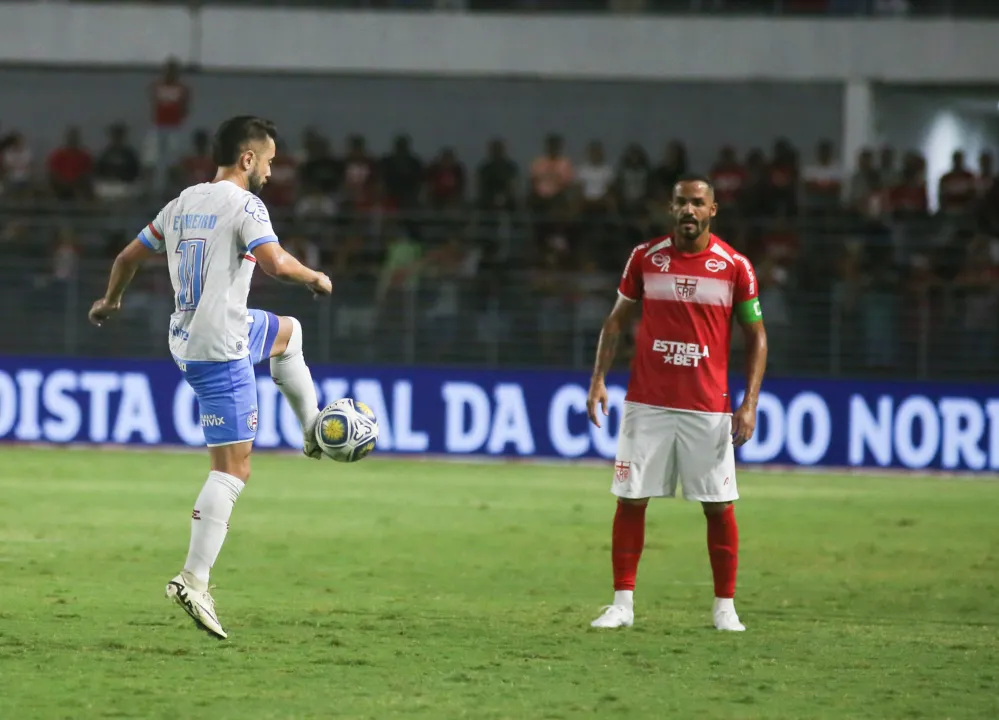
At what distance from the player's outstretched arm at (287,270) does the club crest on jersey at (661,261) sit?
1.77 meters

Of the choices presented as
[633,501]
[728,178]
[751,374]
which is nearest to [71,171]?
[728,178]

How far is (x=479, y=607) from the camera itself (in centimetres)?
835

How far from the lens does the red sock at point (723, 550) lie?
7723 mm

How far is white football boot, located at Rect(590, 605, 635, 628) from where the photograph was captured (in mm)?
7648

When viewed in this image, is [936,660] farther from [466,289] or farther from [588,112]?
[588,112]

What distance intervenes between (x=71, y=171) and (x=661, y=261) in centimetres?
1591

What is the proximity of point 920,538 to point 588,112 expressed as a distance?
1411cm

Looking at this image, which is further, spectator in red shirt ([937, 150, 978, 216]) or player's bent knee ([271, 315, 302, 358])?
spectator in red shirt ([937, 150, 978, 216])

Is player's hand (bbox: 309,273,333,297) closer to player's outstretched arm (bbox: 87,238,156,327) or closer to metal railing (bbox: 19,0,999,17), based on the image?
player's outstretched arm (bbox: 87,238,156,327)

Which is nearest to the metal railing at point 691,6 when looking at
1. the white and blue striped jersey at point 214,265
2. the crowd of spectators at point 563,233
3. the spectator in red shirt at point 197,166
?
the crowd of spectators at point 563,233

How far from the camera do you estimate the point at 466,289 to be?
62.2ft

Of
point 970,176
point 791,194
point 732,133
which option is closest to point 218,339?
point 791,194

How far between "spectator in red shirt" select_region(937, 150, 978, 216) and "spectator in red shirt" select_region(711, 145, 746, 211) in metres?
2.42

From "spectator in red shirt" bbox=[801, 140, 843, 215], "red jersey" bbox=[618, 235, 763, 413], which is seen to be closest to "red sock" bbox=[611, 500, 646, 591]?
"red jersey" bbox=[618, 235, 763, 413]
